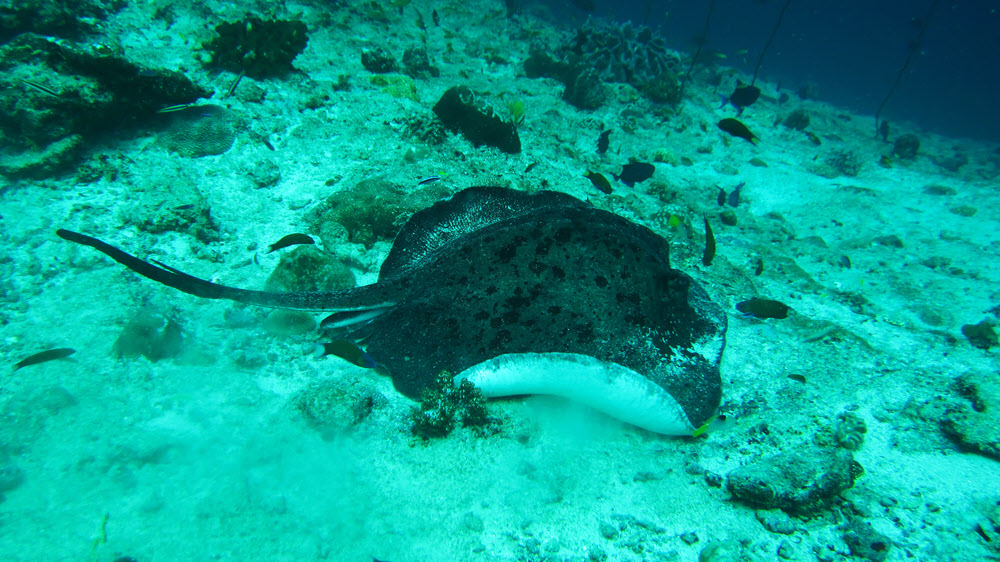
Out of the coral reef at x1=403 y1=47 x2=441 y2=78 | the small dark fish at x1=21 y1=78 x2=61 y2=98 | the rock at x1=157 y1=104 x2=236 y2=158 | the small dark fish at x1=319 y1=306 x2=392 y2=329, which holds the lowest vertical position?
the small dark fish at x1=319 y1=306 x2=392 y2=329

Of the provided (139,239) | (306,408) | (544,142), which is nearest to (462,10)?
(544,142)

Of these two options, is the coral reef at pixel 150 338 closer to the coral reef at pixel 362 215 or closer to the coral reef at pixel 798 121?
the coral reef at pixel 362 215

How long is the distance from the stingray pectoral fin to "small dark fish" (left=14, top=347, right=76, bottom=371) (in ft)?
10.9

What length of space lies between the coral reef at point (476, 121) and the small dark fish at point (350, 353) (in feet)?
14.1

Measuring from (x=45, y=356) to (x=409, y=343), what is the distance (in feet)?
9.72

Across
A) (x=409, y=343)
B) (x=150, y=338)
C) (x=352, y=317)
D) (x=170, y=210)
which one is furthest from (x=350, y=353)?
(x=170, y=210)

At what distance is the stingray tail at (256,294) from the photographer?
3.21 m

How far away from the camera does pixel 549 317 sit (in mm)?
3145

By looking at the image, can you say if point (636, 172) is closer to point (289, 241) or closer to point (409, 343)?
point (409, 343)

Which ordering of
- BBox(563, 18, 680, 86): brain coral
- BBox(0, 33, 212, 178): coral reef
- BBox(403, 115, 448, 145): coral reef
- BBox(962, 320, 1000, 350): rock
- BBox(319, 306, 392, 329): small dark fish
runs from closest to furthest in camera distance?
BBox(319, 306, 392, 329): small dark fish, BBox(0, 33, 212, 178): coral reef, BBox(962, 320, 1000, 350): rock, BBox(403, 115, 448, 145): coral reef, BBox(563, 18, 680, 86): brain coral

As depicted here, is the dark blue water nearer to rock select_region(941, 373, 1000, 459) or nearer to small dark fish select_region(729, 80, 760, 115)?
small dark fish select_region(729, 80, 760, 115)

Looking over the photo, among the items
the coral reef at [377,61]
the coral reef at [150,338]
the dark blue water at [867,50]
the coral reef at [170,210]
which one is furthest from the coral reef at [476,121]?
the dark blue water at [867,50]

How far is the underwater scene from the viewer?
255 centimetres

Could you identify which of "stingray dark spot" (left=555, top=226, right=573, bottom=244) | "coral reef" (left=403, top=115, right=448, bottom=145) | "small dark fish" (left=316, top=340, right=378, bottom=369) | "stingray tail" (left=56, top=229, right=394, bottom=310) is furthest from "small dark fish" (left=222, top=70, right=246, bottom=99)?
"stingray dark spot" (left=555, top=226, right=573, bottom=244)
